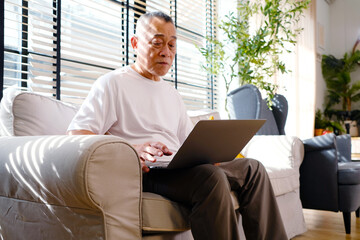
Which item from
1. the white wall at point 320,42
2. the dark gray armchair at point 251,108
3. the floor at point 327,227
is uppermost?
the white wall at point 320,42

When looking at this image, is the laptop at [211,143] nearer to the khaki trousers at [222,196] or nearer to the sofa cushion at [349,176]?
the khaki trousers at [222,196]

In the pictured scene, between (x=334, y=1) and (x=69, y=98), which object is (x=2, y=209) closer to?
(x=69, y=98)

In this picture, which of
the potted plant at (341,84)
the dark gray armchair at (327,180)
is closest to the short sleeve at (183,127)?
the dark gray armchair at (327,180)

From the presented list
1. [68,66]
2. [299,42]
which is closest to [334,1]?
[299,42]

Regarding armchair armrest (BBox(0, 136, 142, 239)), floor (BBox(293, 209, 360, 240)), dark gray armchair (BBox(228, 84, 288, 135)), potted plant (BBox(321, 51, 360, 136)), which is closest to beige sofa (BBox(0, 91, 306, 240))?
armchair armrest (BBox(0, 136, 142, 239))

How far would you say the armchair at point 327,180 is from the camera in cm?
255

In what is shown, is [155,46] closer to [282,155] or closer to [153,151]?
[153,151]

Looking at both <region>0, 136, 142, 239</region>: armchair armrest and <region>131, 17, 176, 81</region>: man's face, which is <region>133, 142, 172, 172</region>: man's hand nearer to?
<region>0, 136, 142, 239</region>: armchair armrest

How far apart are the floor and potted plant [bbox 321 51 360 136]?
153 inches

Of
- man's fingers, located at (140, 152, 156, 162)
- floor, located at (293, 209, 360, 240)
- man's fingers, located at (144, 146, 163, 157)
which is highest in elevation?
man's fingers, located at (144, 146, 163, 157)

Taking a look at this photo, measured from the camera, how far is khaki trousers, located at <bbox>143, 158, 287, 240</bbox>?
49.9 inches

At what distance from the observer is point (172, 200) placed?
4.51ft

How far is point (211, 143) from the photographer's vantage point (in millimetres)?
1317

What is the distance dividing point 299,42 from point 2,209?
513 centimetres
